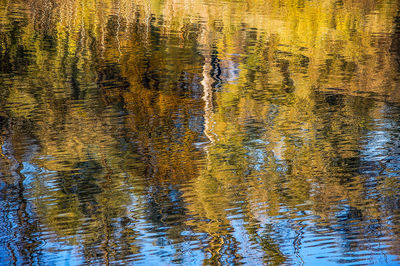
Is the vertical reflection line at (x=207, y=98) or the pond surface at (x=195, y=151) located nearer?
the pond surface at (x=195, y=151)

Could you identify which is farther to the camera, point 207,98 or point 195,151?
point 207,98

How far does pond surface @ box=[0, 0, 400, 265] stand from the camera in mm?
3408

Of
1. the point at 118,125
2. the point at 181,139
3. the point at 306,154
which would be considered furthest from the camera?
the point at 118,125

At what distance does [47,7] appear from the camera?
14.2 metres

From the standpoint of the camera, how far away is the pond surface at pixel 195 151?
3.41 m

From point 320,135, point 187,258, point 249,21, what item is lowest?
point 187,258

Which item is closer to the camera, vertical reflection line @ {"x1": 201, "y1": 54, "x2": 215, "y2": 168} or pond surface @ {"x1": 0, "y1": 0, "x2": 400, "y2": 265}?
pond surface @ {"x1": 0, "y1": 0, "x2": 400, "y2": 265}

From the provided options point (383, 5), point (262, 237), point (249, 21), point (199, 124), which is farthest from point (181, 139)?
point (383, 5)

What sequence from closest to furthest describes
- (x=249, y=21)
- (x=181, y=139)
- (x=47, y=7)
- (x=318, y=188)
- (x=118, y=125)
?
1. (x=318, y=188)
2. (x=181, y=139)
3. (x=118, y=125)
4. (x=249, y=21)
5. (x=47, y=7)

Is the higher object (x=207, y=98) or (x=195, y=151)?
(x=207, y=98)

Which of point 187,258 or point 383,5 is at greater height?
point 383,5

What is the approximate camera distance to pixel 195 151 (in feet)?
16.3

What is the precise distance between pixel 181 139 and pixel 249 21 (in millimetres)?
8747

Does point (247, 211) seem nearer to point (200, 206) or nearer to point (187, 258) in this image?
point (200, 206)
